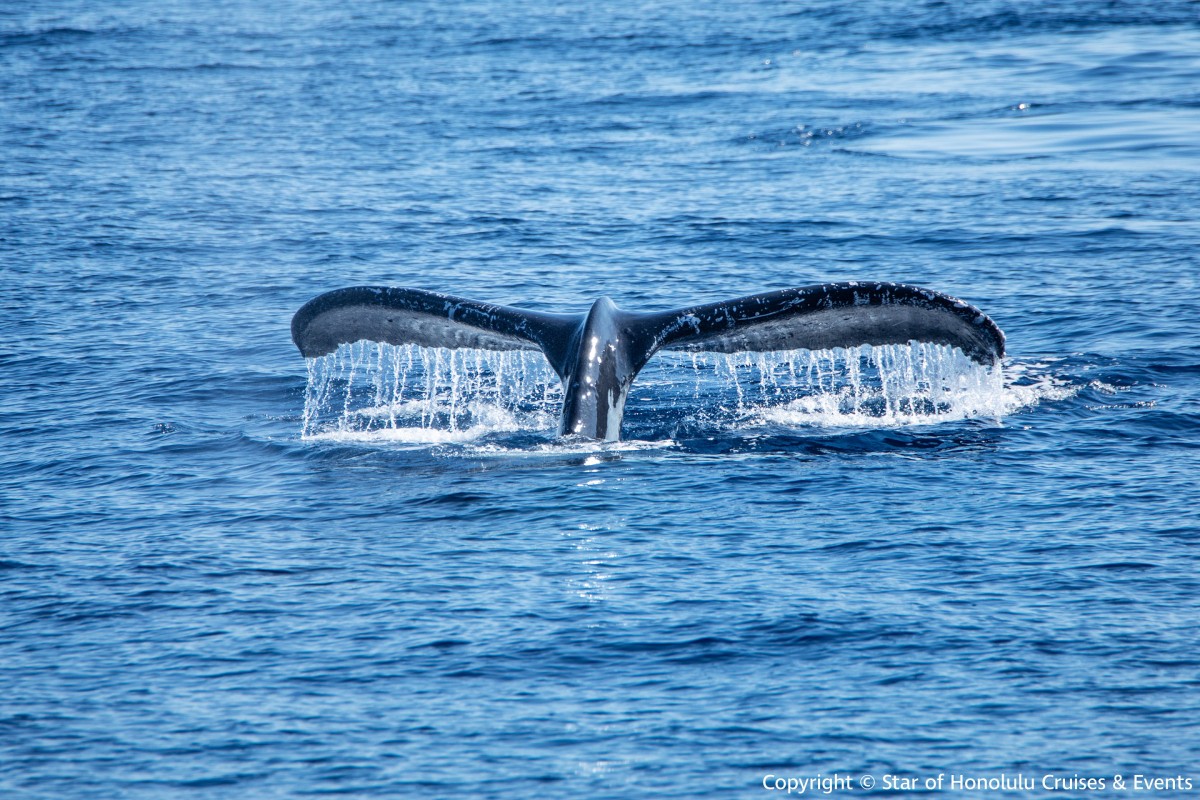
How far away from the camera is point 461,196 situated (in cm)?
2067

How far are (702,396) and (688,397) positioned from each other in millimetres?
114

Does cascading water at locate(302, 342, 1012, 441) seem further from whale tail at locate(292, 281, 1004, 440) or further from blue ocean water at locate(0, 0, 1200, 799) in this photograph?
whale tail at locate(292, 281, 1004, 440)

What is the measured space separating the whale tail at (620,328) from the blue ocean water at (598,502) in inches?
23.8

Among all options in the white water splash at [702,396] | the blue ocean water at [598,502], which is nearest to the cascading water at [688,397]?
the white water splash at [702,396]

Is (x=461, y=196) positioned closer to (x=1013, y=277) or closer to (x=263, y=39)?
(x=1013, y=277)

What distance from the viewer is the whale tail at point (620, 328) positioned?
9.91 metres

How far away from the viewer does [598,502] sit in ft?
31.9

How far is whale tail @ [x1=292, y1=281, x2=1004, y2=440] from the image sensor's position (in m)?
9.91

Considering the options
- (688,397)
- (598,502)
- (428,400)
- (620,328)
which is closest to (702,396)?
(688,397)

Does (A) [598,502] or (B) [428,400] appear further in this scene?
(B) [428,400]

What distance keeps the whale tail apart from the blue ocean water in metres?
0.60

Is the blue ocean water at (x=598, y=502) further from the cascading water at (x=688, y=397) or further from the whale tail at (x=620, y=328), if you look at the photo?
the whale tail at (x=620, y=328)

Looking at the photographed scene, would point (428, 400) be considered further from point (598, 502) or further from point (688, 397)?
point (598, 502)

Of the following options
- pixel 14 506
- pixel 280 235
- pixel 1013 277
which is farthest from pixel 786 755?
pixel 280 235
